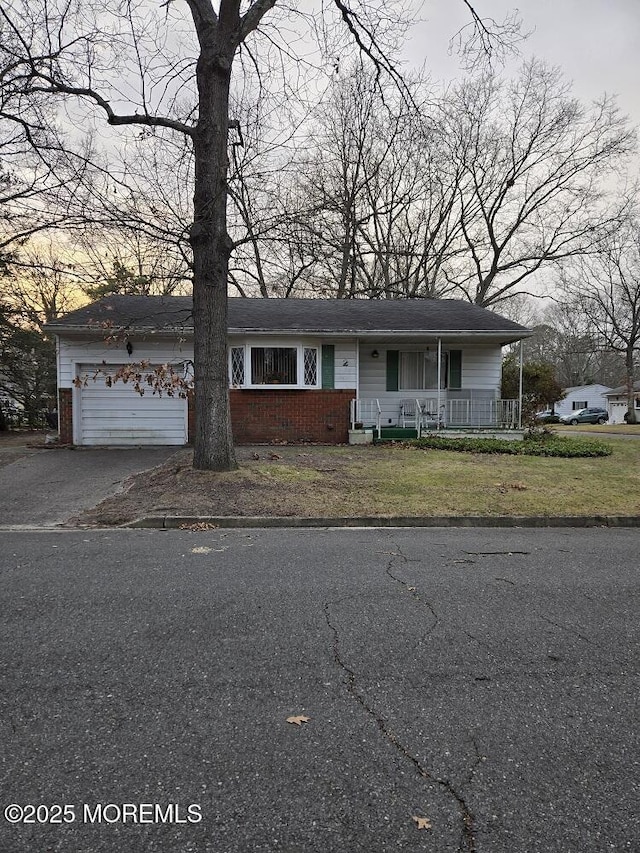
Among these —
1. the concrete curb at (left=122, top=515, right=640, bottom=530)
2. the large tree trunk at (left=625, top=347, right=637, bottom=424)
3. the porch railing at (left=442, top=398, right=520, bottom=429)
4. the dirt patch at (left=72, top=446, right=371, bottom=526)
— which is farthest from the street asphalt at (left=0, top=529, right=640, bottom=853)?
the large tree trunk at (left=625, top=347, right=637, bottom=424)

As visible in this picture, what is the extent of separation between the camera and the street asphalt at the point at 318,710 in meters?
1.77

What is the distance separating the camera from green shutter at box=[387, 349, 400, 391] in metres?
16.0

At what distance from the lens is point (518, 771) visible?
204 centimetres

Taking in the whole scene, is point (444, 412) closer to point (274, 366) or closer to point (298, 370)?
point (298, 370)

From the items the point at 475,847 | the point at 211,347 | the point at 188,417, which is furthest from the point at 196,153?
the point at 475,847

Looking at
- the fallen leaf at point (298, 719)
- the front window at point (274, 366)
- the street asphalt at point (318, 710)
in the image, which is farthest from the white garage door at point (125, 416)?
the fallen leaf at point (298, 719)

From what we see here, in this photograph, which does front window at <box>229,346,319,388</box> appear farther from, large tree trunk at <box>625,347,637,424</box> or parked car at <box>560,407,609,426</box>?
parked car at <box>560,407,609,426</box>

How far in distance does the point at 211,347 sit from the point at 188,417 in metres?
5.86

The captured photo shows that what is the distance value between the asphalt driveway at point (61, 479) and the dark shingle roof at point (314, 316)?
3232 millimetres

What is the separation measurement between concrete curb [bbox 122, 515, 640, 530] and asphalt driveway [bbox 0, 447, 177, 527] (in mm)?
1552

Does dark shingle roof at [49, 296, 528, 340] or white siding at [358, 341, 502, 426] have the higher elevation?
dark shingle roof at [49, 296, 528, 340]

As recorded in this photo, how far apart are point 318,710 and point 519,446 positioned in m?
11.3

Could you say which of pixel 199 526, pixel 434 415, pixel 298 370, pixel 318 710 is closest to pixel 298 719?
pixel 318 710

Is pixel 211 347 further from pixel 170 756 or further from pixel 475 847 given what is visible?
pixel 475 847
